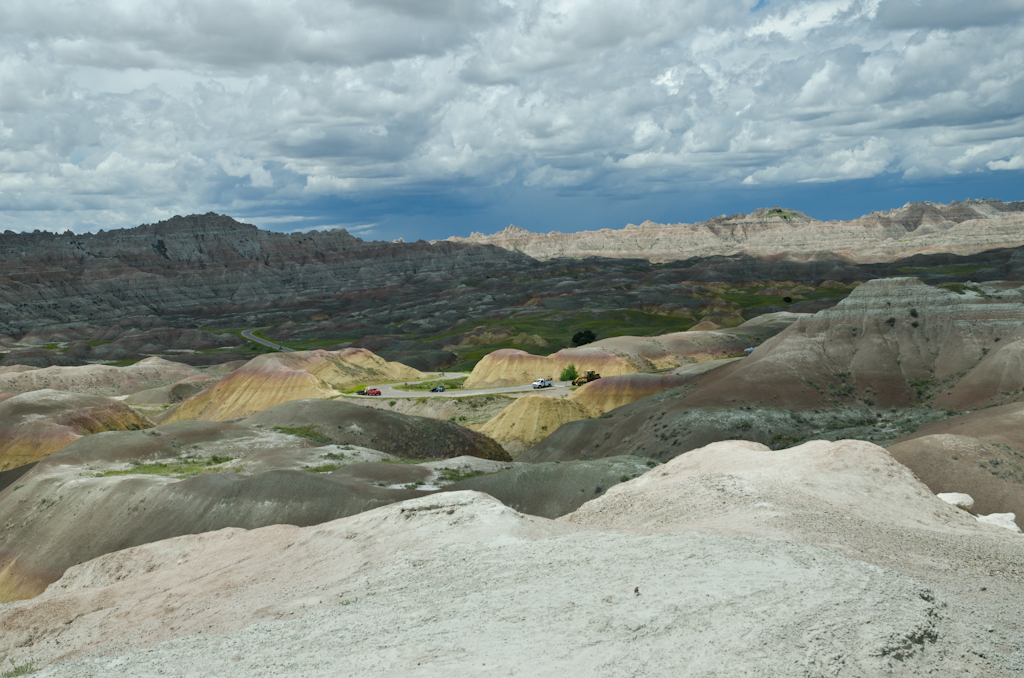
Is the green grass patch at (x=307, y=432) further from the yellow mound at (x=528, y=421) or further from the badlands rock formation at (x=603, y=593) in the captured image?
the badlands rock formation at (x=603, y=593)

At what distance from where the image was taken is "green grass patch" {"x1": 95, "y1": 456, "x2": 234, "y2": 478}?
40625 millimetres

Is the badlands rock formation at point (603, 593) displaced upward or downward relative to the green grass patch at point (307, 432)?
upward

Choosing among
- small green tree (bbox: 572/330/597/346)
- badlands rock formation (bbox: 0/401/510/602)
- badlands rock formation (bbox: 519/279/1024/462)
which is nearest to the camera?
badlands rock formation (bbox: 0/401/510/602)

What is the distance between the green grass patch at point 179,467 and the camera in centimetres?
4062

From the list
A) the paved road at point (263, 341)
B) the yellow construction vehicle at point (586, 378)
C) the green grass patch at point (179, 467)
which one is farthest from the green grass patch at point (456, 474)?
the paved road at point (263, 341)

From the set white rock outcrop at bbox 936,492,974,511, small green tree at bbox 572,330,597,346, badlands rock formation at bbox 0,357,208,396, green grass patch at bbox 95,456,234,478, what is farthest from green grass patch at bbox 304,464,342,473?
badlands rock formation at bbox 0,357,208,396

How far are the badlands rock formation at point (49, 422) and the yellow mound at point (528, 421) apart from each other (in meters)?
34.2

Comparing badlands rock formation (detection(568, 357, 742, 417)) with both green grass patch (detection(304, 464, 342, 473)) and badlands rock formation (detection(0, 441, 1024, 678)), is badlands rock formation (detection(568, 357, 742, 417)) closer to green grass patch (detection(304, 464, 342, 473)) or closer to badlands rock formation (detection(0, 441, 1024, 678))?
green grass patch (detection(304, 464, 342, 473))

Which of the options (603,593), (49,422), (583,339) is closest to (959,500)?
(603,593)

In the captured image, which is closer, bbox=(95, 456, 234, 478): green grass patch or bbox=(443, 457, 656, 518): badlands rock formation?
bbox=(443, 457, 656, 518): badlands rock formation

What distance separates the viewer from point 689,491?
79.3 ft

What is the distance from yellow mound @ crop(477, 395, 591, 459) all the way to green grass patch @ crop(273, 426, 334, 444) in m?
16.8

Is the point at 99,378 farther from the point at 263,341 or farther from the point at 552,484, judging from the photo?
the point at 552,484

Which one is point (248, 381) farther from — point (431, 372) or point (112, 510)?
point (112, 510)
